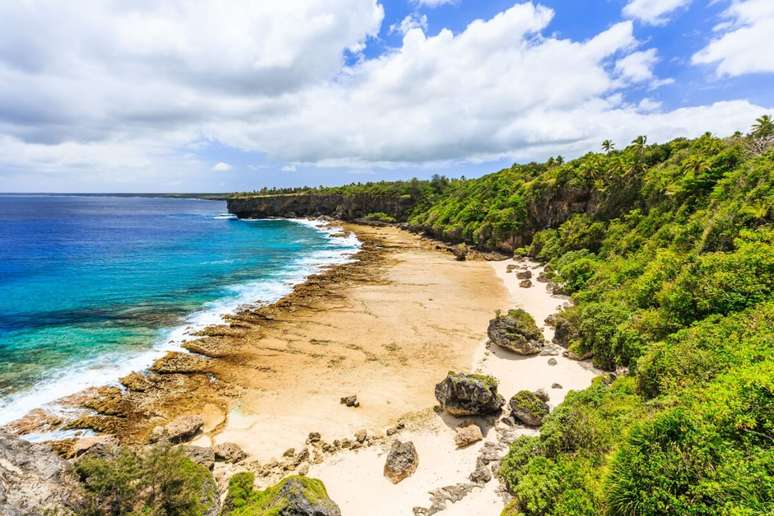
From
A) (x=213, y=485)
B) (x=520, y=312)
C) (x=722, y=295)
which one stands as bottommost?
(x=213, y=485)

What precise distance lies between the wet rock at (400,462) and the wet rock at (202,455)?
8696 mm

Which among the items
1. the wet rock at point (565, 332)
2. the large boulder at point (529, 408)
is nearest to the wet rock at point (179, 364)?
the large boulder at point (529, 408)

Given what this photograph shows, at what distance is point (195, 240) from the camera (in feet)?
300

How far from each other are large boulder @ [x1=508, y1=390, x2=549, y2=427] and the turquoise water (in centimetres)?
2754

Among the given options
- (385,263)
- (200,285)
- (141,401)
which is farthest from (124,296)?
(385,263)

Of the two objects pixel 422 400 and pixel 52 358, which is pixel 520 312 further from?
pixel 52 358

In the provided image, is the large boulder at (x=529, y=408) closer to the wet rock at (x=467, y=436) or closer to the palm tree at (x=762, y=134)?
the wet rock at (x=467, y=436)

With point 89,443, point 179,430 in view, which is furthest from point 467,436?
point 89,443

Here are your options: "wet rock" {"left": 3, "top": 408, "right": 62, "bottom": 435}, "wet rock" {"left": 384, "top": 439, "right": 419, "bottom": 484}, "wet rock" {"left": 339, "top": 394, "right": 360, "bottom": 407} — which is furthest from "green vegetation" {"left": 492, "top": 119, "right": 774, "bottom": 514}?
"wet rock" {"left": 3, "top": 408, "right": 62, "bottom": 435}

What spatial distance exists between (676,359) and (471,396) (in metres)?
9.85

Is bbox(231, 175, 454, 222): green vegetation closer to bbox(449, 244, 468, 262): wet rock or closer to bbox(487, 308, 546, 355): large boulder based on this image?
bbox(449, 244, 468, 262): wet rock

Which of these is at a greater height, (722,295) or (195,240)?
(722,295)

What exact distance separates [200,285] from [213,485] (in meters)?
39.7

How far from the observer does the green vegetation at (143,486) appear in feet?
39.6
